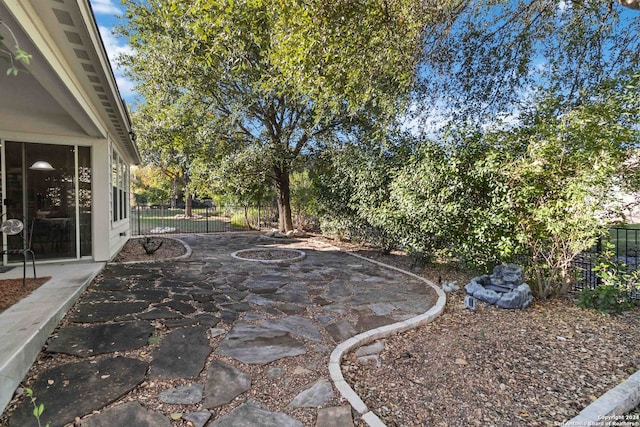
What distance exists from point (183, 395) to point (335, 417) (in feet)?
3.43

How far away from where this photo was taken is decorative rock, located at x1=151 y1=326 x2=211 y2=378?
2516 mm

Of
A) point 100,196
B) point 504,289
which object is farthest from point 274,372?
point 100,196

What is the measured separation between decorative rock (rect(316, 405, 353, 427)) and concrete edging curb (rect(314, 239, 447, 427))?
3.0 inches

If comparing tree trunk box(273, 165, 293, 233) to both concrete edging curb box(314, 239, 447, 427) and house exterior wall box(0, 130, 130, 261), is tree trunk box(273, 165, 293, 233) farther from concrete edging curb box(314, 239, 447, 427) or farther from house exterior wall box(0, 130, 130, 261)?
concrete edging curb box(314, 239, 447, 427)

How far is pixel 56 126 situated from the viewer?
5527 millimetres

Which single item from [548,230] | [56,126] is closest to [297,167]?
[56,126]

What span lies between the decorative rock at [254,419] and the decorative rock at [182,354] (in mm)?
584

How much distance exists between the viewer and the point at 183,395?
223 cm

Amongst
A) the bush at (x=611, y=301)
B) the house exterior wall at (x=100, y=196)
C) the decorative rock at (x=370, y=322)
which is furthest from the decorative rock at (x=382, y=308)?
the house exterior wall at (x=100, y=196)

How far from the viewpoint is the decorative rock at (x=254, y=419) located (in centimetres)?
198

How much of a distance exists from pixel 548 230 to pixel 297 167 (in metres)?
7.82

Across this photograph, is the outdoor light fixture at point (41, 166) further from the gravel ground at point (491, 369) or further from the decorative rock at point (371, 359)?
the decorative rock at point (371, 359)

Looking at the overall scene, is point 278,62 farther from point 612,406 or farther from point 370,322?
point 612,406

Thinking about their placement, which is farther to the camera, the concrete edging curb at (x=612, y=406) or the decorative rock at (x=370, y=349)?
the decorative rock at (x=370, y=349)
